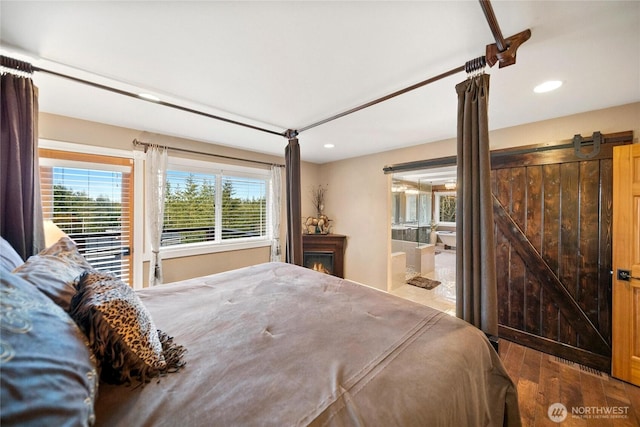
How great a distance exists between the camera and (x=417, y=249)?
5090 millimetres

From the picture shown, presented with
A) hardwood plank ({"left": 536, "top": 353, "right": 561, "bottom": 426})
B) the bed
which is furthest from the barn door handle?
the bed

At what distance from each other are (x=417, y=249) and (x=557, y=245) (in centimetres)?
280

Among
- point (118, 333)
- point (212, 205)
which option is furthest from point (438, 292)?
point (118, 333)

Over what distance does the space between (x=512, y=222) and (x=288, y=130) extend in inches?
109

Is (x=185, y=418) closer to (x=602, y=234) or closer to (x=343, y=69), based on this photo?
(x=343, y=69)

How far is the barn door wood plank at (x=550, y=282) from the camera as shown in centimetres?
214

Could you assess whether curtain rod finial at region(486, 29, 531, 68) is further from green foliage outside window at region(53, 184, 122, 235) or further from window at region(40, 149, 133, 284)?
green foliage outside window at region(53, 184, 122, 235)

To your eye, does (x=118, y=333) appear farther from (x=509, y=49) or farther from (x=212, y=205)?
(x=212, y=205)

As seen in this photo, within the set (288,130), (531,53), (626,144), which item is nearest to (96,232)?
(288,130)

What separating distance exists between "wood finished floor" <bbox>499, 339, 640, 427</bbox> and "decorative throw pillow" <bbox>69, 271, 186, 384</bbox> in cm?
226

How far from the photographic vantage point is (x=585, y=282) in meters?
2.21

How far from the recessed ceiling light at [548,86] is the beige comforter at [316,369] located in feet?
6.33

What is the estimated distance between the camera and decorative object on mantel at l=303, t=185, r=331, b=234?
4.57 meters

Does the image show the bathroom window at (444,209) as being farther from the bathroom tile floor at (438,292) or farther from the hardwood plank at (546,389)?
the hardwood plank at (546,389)
